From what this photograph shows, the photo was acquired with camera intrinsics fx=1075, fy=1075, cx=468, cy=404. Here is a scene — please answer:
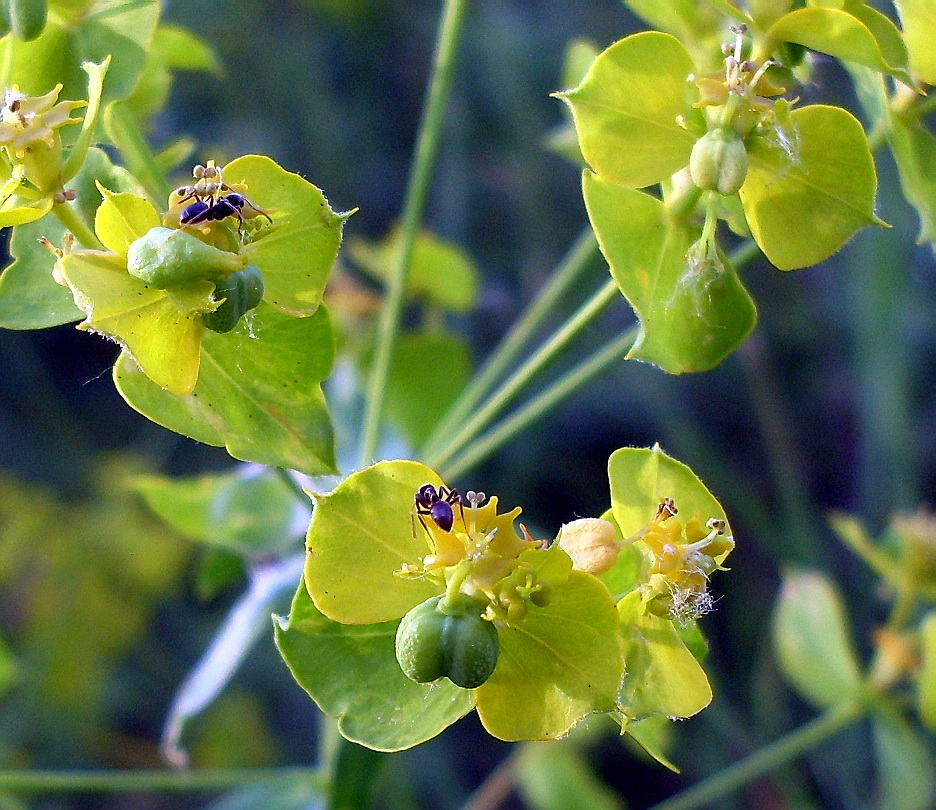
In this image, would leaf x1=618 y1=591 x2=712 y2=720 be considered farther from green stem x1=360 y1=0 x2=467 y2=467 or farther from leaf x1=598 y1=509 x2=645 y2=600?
green stem x1=360 y1=0 x2=467 y2=467

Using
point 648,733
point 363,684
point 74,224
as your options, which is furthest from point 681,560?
point 74,224

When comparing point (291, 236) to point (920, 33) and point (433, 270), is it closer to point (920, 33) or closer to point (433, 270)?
point (920, 33)

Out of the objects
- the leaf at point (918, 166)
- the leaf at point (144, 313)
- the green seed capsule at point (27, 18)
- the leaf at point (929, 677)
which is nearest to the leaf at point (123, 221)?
the leaf at point (144, 313)

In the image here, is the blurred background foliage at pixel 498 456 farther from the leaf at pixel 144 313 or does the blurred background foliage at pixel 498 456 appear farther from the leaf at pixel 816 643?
the leaf at pixel 144 313

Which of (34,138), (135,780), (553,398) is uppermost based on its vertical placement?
(34,138)

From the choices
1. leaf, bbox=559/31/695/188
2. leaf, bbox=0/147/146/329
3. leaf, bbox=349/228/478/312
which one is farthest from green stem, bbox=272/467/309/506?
leaf, bbox=349/228/478/312

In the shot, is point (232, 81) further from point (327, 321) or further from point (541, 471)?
point (327, 321)
